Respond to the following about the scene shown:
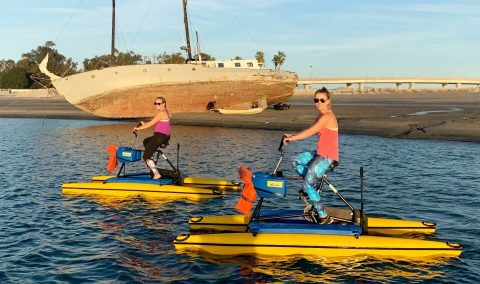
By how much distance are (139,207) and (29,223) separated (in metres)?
2.87

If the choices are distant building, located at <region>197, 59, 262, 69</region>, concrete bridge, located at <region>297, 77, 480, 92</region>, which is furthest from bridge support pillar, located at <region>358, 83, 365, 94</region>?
distant building, located at <region>197, 59, 262, 69</region>

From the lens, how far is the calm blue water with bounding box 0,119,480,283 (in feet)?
29.6

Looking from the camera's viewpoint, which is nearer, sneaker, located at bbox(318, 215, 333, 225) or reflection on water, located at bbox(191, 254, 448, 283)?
reflection on water, located at bbox(191, 254, 448, 283)

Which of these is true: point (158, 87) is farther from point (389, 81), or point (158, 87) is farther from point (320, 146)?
point (389, 81)

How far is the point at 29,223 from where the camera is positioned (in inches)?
484

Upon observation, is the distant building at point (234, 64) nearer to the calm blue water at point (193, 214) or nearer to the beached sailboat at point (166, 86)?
the beached sailboat at point (166, 86)

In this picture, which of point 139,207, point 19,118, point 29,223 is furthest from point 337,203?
point 19,118

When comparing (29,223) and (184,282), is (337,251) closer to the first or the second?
(184,282)

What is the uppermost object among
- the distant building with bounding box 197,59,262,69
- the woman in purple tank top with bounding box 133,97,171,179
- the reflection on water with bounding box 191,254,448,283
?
the distant building with bounding box 197,59,262,69

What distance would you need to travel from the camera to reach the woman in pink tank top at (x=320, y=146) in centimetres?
949

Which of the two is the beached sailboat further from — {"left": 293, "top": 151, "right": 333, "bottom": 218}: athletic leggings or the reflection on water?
the reflection on water

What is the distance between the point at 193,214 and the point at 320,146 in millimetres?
4857

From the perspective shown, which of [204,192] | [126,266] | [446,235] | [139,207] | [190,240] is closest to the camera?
[126,266]

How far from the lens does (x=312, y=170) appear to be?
969 centimetres
